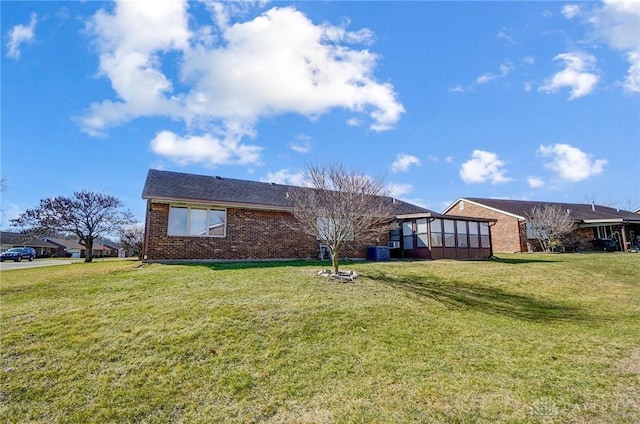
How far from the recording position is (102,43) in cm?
1068

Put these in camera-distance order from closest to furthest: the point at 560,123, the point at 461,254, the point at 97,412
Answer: the point at 97,412, the point at 560,123, the point at 461,254

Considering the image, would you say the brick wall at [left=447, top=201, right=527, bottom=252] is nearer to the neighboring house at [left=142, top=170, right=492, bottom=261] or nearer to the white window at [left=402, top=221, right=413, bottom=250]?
the neighboring house at [left=142, top=170, right=492, bottom=261]

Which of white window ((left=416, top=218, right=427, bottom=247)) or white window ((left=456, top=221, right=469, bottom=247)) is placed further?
white window ((left=456, top=221, right=469, bottom=247))

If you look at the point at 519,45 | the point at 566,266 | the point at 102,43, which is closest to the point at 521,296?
the point at 566,266

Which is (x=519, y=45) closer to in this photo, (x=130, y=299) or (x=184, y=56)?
(x=184, y=56)

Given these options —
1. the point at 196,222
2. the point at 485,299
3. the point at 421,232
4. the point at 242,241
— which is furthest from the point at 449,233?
the point at 196,222

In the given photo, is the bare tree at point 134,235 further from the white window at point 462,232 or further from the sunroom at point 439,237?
the white window at point 462,232

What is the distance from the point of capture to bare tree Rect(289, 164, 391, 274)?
34.6 feet

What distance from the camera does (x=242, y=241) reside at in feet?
48.9

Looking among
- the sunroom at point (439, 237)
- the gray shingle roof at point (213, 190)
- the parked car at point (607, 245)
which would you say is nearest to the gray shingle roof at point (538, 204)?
the parked car at point (607, 245)

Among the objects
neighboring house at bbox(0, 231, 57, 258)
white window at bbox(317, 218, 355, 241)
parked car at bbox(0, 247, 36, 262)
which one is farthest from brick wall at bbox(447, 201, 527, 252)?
neighboring house at bbox(0, 231, 57, 258)

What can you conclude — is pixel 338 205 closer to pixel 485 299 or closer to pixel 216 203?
pixel 485 299

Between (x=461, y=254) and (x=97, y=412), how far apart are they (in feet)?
60.7

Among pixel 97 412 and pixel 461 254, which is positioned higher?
pixel 461 254
